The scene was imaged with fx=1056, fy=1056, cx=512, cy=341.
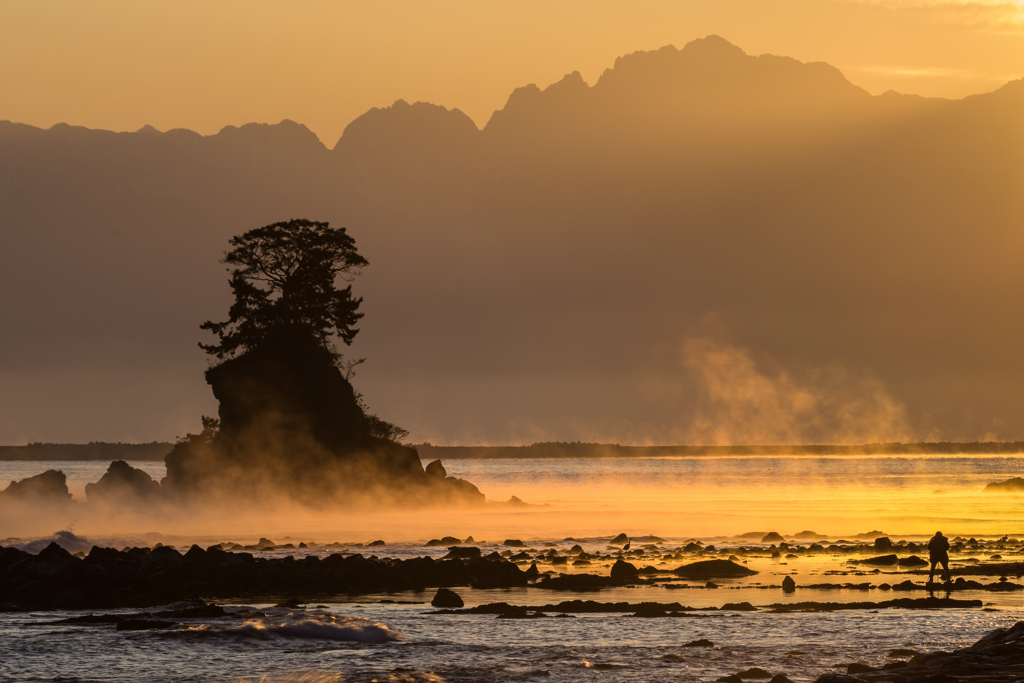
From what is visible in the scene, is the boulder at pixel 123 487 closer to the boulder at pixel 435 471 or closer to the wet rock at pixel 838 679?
the boulder at pixel 435 471

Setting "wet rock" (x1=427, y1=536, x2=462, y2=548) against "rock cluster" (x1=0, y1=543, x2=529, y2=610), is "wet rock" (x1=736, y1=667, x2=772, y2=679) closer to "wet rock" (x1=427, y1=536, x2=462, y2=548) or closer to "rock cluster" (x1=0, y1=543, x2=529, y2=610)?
"rock cluster" (x1=0, y1=543, x2=529, y2=610)

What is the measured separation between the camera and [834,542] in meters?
59.6

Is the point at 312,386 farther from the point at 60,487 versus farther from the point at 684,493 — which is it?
the point at 684,493

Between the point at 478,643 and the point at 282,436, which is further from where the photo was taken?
the point at 282,436

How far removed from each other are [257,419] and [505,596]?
47368 mm

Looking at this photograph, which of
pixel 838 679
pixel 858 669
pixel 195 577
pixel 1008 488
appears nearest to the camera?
pixel 838 679

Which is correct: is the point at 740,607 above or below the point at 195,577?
below

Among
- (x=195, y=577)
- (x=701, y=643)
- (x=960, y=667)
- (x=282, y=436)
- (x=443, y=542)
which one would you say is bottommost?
(x=701, y=643)

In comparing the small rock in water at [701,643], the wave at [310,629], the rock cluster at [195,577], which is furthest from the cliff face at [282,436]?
the small rock in water at [701,643]

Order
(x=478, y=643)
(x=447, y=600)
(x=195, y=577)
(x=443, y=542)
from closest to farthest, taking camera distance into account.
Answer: (x=478, y=643)
(x=447, y=600)
(x=195, y=577)
(x=443, y=542)

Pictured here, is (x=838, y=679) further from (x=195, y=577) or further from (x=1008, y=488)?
(x=1008, y=488)

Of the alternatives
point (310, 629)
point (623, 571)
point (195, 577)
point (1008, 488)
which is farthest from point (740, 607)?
point (1008, 488)

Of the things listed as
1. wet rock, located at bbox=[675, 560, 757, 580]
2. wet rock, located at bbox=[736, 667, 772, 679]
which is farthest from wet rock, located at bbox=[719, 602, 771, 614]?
wet rock, located at bbox=[736, 667, 772, 679]

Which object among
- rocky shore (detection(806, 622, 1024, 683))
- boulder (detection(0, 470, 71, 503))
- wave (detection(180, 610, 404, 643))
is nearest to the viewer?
rocky shore (detection(806, 622, 1024, 683))
